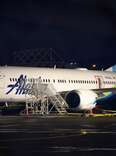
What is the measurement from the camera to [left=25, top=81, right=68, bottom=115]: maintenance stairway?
53406mm

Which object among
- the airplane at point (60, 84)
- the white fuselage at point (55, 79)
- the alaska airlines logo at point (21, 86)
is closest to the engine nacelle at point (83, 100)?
the airplane at point (60, 84)

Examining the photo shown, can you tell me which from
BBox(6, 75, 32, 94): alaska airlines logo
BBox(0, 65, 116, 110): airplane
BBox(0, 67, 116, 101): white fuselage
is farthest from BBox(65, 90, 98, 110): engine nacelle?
BBox(6, 75, 32, 94): alaska airlines logo

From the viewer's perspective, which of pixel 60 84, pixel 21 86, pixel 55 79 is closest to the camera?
pixel 21 86

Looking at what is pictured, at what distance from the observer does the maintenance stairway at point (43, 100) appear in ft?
175

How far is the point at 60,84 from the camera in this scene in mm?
58344

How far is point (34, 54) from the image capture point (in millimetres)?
166750

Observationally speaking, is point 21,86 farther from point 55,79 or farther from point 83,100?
point 83,100

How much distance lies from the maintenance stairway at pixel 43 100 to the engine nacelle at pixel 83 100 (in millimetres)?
1144

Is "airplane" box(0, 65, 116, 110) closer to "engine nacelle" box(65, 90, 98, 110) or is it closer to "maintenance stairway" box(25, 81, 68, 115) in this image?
"engine nacelle" box(65, 90, 98, 110)

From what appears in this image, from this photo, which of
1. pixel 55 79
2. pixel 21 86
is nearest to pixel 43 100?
pixel 21 86

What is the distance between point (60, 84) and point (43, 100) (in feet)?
16.7
